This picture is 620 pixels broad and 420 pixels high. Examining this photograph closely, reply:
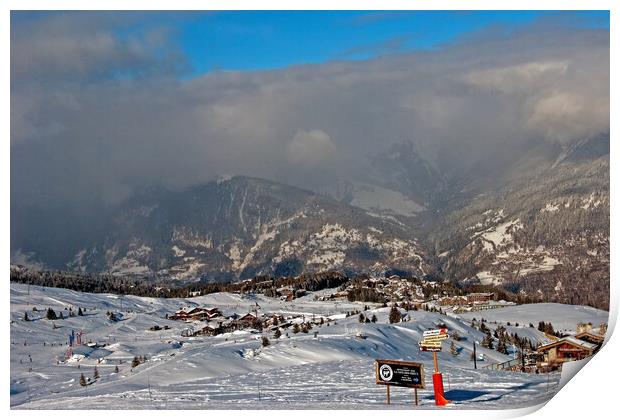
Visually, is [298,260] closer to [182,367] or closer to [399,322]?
[399,322]

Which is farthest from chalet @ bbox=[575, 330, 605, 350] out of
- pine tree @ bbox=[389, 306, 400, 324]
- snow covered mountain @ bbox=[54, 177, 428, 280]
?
snow covered mountain @ bbox=[54, 177, 428, 280]

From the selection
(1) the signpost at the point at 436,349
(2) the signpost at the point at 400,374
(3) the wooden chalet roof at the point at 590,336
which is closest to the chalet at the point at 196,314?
(3) the wooden chalet roof at the point at 590,336

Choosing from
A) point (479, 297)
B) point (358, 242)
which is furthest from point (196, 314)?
point (358, 242)

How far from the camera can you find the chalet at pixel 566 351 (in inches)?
1506

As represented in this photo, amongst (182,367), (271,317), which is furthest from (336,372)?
(271,317)

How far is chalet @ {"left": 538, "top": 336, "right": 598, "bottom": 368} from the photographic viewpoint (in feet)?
125

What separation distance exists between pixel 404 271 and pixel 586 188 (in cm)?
4160

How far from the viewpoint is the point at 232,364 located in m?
41.7

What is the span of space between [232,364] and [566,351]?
48.7 feet

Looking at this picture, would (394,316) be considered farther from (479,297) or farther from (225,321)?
(479,297)

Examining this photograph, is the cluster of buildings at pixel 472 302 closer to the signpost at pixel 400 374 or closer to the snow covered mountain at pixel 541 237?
the snow covered mountain at pixel 541 237

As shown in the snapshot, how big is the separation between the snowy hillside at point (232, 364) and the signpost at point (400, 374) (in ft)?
2.20

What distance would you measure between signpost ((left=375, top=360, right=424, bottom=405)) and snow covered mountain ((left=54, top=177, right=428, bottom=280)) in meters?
113

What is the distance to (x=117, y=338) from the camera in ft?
178
